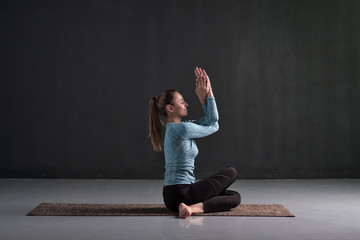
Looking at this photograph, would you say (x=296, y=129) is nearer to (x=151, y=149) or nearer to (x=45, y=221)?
(x=151, y=149)

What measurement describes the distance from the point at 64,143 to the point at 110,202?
5.35 feet

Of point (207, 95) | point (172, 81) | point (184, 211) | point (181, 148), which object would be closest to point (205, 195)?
point (184, 211)

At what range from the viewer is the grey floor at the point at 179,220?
2.71 metres

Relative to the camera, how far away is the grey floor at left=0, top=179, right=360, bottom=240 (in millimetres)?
2715

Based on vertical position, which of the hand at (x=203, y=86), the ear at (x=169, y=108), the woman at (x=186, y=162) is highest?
the hand at (x=203, y=86)

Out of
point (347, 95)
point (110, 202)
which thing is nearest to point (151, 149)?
point (110, 202)

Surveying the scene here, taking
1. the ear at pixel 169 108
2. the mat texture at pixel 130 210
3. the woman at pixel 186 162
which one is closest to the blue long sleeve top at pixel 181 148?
the woman at pixel 186 162

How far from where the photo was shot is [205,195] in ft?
10.8

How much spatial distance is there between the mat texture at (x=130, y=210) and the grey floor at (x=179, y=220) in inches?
4.1

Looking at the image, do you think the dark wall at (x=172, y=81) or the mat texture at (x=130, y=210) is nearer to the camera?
the mat texture at (x=130, y=210)

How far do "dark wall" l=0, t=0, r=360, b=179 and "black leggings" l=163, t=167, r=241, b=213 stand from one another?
1887 mm

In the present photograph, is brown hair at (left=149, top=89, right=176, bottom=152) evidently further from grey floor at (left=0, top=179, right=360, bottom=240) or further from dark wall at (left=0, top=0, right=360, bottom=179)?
dark wall at (left=0, top=0, right=360, bottom=179)

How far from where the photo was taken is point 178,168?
10.8 ft

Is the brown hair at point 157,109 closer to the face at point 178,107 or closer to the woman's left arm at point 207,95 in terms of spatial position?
the face at point 178,107
